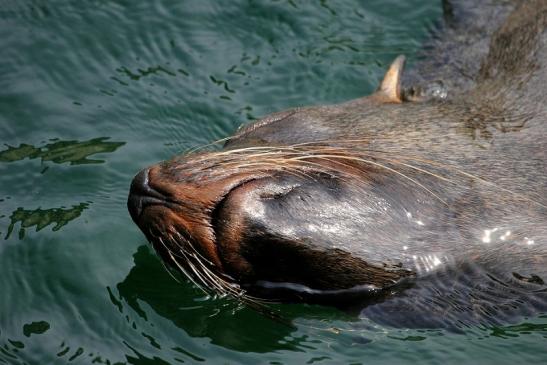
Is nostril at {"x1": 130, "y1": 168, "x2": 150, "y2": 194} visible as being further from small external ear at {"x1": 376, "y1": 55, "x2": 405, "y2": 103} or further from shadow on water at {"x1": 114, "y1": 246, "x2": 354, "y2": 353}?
small external ear at {"x1": 376, "y1": 55, "x2": 405, "y2": 103}

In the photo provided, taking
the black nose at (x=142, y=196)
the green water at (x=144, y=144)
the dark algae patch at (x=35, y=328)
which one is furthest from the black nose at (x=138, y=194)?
the dark algae patch at (x=35, y=328)

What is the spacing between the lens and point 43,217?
6664 mm

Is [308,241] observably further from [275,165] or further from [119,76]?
[119,76]

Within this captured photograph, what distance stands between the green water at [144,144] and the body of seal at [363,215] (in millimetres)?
284

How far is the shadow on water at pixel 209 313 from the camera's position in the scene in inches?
219

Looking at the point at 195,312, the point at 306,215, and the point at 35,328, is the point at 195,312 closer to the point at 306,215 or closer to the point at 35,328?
the point at 35,328

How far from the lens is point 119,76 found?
8281 millimetres

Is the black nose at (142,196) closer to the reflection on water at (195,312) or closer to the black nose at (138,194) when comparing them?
the black nose at (138,194)

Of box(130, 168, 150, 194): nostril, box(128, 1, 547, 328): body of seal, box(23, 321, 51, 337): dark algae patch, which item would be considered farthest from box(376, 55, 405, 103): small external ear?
box(23, 321, 51, 337): dark algae patch

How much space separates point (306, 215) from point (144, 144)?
2803 millimetres

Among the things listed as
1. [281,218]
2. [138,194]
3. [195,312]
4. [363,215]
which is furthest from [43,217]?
[363,215]

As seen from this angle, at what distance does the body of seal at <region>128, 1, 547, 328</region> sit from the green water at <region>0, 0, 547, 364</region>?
28 centimetres

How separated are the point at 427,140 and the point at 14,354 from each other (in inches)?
105

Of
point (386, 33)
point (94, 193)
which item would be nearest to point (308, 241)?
point (94, 193)
